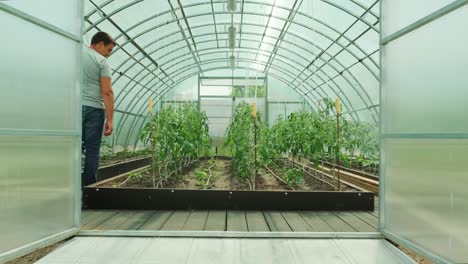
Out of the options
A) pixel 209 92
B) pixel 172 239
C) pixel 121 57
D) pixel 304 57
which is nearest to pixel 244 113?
pixel 172 239

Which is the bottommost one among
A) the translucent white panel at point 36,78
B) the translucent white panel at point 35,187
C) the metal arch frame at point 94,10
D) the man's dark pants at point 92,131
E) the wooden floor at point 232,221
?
the wooden floor at point 232,221

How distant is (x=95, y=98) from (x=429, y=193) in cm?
334

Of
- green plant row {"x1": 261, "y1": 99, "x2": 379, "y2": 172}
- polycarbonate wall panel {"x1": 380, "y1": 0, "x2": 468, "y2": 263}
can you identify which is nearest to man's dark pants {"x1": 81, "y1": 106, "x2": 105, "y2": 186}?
green plant row {"x1": 261, "y1": 99, "x2": 379, "y2": 172}

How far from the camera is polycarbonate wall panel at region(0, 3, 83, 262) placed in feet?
7.98

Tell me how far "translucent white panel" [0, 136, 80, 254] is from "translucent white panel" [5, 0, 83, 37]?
914 mm

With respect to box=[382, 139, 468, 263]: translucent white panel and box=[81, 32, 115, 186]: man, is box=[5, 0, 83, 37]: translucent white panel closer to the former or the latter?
box=[81, 32, 115, 186]: man

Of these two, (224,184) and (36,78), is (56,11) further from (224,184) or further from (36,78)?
(224,184)

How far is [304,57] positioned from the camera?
1299cm

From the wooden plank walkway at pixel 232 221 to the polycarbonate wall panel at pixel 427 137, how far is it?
1.76ft

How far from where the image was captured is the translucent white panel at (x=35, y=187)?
2424mm

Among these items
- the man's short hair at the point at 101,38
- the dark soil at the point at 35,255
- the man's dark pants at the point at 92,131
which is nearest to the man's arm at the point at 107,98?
the man's dark pants at the point at 92,131

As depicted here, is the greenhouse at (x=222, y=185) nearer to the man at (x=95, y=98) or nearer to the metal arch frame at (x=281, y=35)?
the man at (x=95, y=98)

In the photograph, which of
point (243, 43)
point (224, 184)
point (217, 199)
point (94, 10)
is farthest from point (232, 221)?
point (243, 43)

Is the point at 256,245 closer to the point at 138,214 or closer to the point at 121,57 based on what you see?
the point at 138,214
